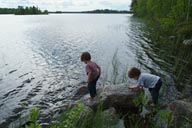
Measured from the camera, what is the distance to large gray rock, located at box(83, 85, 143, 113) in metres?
12.1

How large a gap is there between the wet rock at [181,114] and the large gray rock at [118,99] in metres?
1.75

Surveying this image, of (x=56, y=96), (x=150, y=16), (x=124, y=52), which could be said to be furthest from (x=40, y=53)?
(x=150, y=16)

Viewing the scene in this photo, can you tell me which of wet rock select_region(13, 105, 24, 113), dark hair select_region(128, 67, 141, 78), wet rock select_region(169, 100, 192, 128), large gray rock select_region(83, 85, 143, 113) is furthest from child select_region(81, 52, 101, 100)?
wet rock select_region(13, 105, 24, 113)

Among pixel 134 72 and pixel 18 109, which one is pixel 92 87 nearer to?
pixel 134 72

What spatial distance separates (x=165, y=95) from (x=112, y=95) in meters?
3.56

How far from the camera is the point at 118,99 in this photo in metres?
12.2

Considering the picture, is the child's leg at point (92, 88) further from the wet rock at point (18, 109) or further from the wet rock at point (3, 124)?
the wet rock at point (3, 124)

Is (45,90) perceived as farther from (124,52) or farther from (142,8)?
(142,8)

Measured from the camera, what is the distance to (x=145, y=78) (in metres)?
11.6

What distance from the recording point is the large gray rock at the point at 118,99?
12062mm

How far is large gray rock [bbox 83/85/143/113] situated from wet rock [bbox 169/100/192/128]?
175cm

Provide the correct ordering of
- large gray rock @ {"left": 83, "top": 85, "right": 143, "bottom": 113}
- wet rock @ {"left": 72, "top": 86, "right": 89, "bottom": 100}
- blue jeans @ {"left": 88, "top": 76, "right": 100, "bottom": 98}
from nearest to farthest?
Answer: large gray rock @ {"left": 83, "top": 85, "right": 143, "bottom": 113} → blue jeans @ {"left": 88, "top": 76, "right": 100, "bottom": 98} → wet rock @ {"left": 72, "top": 86, "right": 89, "bottom": 100}

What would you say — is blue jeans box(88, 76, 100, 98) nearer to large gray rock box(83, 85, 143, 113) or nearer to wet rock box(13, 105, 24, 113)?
large gray rock box(83, 85, 143, 113)

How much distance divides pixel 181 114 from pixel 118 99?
2909mm
